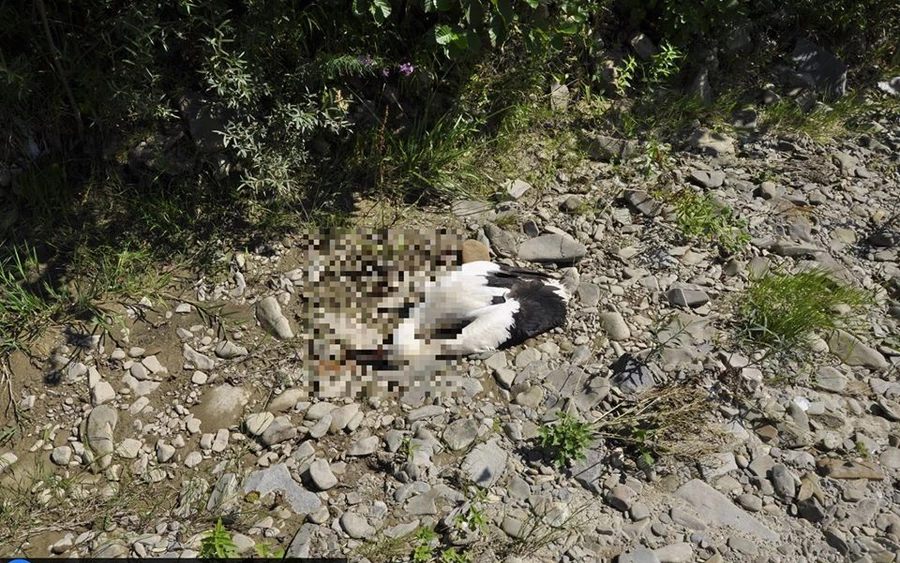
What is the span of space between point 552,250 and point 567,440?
118 centimetres

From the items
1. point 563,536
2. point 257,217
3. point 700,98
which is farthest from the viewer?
point 700,98

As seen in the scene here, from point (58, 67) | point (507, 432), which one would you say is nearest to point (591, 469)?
point (507, 432)

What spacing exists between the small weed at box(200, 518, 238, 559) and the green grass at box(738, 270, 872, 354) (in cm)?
242

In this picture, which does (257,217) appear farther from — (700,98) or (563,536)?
(700,98)

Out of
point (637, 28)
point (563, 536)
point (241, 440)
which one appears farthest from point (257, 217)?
point (637, 28)

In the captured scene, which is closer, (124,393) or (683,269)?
(124,393)

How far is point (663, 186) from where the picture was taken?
14.0 ft

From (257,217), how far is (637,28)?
2.78 meters

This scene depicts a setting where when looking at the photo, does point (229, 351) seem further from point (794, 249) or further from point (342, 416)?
point (794, 249)

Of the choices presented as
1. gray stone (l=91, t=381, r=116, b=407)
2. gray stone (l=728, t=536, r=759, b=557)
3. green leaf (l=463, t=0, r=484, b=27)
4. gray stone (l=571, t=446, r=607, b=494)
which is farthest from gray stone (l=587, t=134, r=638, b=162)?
gray stone (l=91, t=381, r=116, b=407)

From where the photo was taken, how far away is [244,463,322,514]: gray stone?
2.87m

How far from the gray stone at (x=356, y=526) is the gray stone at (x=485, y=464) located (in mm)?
433

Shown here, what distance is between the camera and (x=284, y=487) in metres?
2.92

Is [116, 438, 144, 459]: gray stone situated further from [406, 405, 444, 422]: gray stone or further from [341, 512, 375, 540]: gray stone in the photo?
[406, 405, 444, 422]: gray stone
